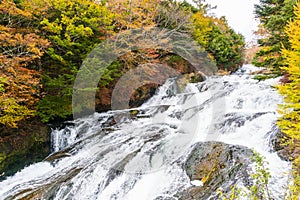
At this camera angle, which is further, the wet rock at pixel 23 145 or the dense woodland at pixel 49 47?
the wet rock at pixel 23 145

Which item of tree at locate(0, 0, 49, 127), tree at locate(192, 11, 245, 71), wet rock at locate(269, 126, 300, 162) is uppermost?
tree at locate(192, 11, 245, 71)

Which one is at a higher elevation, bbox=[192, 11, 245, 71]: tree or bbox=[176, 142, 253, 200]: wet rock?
bbox=[192, 11, 245, 71]: tree

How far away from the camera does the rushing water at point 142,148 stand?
4793 millimetres

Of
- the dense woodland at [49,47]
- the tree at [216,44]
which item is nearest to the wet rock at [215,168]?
the dense woodland at [49,47]

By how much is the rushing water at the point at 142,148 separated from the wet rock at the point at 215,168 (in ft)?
0.79

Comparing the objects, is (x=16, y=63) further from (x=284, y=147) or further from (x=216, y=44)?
(x=216, y=44)

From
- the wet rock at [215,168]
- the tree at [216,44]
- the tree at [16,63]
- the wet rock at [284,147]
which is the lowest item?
the wet rock at [215,168]

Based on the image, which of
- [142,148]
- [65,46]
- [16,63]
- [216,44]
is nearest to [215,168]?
[142,148]

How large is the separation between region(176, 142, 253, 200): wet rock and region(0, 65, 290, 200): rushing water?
0.79ft

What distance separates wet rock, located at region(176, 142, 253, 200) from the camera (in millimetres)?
4098

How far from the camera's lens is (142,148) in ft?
20.9

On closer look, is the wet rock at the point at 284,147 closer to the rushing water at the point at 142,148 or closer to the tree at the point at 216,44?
the rushing water at the point at 142,148

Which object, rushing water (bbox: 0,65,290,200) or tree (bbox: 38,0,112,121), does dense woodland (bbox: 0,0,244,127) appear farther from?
rushing water (bbox: 0,65,290,200)

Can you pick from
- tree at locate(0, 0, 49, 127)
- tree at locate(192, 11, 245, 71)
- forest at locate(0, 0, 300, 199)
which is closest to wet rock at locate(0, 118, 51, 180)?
forest at locate(0, 0, 300, 199)
